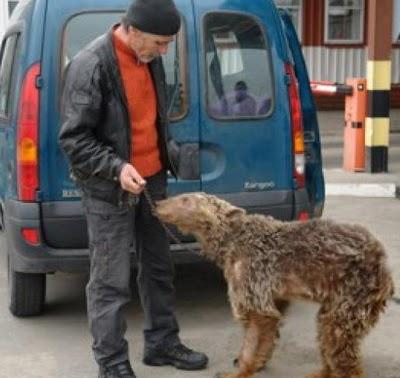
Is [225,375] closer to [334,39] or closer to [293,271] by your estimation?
[293,271]

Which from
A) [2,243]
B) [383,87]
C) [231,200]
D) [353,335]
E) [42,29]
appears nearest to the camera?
[353,335]

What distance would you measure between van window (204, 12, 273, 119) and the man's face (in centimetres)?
112

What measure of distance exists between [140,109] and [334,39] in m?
14.8

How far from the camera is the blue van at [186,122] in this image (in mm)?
4715

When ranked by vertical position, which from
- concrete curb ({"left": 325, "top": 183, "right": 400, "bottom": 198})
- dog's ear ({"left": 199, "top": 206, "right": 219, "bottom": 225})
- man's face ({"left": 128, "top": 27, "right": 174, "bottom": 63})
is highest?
man's face ({"left": 128, "top": 27, "right": 174, "bottom": 63})

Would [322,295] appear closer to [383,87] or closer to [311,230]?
[311,230]

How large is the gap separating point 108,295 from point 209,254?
57 cm

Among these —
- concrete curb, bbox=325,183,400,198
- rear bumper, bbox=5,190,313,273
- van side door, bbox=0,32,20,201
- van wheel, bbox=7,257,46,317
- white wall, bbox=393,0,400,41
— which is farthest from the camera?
white wall, bbox=393,0,400,41

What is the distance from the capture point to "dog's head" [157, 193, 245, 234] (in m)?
3.91

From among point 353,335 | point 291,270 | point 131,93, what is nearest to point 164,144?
point 131,93

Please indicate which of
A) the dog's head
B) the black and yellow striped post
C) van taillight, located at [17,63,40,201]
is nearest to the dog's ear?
the dog's head

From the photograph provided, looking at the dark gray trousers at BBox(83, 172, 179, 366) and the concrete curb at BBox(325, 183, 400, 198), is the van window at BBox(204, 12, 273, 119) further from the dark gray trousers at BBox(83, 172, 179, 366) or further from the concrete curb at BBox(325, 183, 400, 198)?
the concrete curb at BBox(325, 183, 400, 198)

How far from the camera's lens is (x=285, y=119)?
16.7 feet

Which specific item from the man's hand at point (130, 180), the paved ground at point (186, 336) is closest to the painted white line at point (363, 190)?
the paved ground at point (186, 336)
